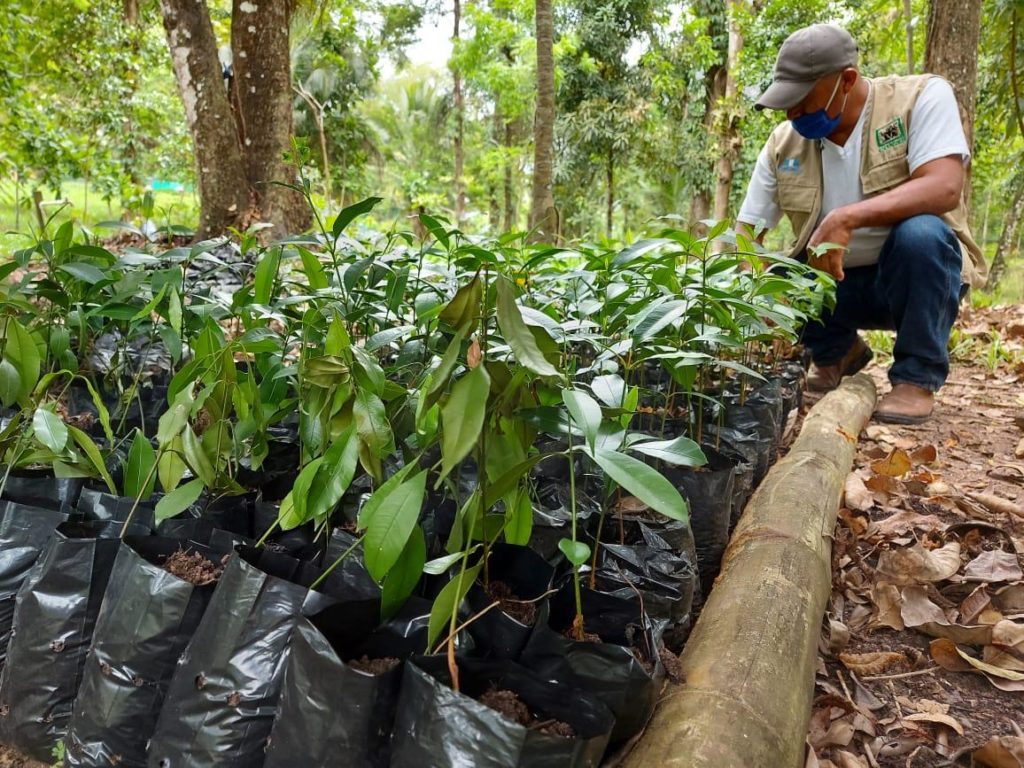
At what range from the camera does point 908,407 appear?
2213mm

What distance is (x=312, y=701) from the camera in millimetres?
732

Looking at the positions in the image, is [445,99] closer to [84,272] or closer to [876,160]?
[876,160]

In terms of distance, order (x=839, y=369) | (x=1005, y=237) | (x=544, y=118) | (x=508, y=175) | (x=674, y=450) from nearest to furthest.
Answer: (x=674, y=450), (x=839, y=369), (x=544, y=118), (x=1005, y=237), (x=508, y=175)

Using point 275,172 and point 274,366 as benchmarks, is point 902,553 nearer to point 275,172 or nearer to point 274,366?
point 274,366

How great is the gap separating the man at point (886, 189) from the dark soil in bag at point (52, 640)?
188 centimetres

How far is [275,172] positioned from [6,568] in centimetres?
299

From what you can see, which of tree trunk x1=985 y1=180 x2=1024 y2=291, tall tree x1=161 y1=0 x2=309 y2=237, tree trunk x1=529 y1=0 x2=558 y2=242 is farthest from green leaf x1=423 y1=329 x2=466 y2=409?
tree trunk x1=985 y1=180 x2=1024 y2=291

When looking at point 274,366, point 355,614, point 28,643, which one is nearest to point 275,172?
point 274,366

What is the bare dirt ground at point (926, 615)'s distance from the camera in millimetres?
996

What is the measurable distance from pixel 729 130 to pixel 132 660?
7.73 m

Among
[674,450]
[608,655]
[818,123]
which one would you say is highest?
[818,123]

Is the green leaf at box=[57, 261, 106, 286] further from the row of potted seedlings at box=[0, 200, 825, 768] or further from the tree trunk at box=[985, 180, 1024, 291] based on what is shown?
the tree trunk at box=[985, 180, 1024, 291]

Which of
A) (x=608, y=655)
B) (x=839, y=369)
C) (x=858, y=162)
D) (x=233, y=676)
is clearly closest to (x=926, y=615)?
(x=608, y=655)

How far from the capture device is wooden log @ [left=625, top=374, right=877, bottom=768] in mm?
751
